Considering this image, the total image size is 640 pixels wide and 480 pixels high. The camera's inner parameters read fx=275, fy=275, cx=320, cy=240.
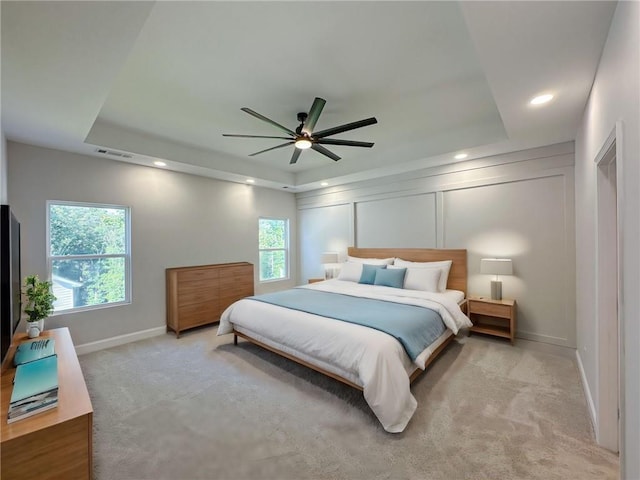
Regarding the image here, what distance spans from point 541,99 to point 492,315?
2554mm

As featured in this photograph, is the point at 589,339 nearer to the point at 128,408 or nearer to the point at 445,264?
the point at 445,264

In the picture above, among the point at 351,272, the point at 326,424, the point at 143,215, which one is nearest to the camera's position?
the point at 326,424

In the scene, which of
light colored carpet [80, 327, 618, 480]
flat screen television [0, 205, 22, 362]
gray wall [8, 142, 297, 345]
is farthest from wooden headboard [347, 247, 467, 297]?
flat screen television [0, 205, 22, 362]

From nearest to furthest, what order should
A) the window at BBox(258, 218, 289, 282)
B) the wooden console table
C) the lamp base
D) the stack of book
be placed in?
the wooden console table
the stack of book
the lamp base
the window at BBox(258, 218, 289, 282)

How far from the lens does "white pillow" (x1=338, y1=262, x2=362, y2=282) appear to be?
14.9 ft

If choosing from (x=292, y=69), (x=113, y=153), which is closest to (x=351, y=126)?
(x=292, y=69)

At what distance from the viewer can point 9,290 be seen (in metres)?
1.92

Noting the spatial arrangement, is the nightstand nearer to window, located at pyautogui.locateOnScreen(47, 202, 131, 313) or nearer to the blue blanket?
the blue blanket

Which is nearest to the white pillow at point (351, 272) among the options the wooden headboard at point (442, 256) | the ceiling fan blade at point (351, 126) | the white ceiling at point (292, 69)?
→ the wooden headboard at point (442, 256)

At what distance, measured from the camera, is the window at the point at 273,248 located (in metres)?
5.92

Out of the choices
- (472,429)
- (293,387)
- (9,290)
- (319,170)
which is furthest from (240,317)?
(319,170)

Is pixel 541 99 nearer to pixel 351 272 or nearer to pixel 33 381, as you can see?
pixel 351 272

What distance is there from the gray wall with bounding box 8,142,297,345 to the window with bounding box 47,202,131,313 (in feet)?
0.33

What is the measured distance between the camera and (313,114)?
2451mm
